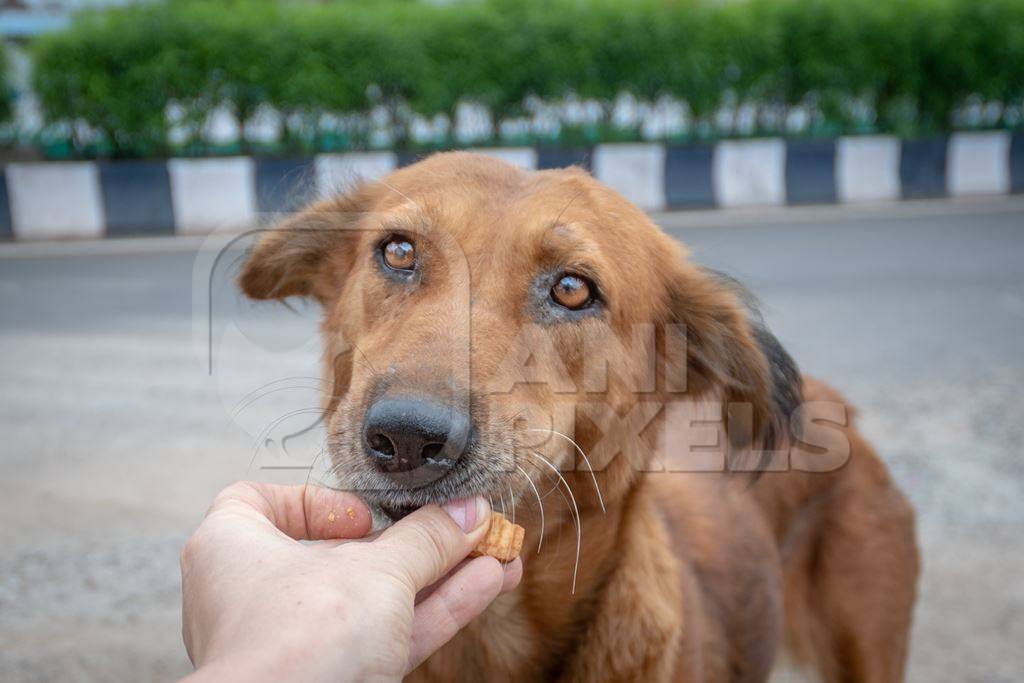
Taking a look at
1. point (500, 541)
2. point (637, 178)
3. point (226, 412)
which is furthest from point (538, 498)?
point (637, 178)

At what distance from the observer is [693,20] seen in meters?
10.4

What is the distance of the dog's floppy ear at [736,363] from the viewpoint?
2.73 metres

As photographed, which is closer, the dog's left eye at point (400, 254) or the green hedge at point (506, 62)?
the dog's left eye at point (400, 254)

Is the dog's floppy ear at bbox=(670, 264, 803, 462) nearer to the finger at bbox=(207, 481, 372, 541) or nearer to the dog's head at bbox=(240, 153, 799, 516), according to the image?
the dog's head at bbox=(240, 153, 799, 516)

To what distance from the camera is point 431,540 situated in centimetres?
179

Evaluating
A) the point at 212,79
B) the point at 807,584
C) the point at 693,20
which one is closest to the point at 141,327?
the point at 212,79

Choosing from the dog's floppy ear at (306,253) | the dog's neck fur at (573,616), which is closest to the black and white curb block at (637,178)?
the dog's floppy ear at (306,253)

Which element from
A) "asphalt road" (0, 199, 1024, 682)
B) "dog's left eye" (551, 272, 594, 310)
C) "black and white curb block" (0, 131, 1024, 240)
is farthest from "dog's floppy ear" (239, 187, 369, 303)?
"black and white curb block" (0, 131, 1024, 240)

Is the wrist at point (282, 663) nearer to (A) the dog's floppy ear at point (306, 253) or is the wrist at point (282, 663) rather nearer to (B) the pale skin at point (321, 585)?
(B) the pale skin at point (321, 585)

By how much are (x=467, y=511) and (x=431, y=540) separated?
0.60ft

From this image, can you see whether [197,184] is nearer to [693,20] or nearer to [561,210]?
[693,20]

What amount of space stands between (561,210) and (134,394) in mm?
3580

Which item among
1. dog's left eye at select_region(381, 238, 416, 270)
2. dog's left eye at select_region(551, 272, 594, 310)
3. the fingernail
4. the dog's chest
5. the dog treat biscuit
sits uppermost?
dog's left eye at select_region(381, 238, 416, 270)

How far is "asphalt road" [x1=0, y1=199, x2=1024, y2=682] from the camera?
11.1ft
